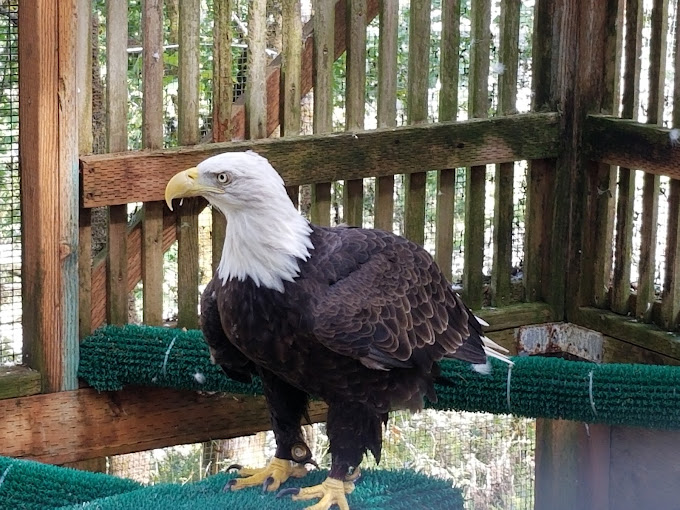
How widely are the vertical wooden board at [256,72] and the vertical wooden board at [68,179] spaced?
25.4 inches

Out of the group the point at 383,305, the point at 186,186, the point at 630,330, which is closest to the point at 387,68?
the point at 630,330

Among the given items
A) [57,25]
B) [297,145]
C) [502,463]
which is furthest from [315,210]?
[502,463]

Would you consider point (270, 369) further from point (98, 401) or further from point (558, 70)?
point (558, 70)

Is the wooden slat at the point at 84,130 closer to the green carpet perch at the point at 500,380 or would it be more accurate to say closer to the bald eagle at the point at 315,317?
the green carpet perch at the point at 500,380

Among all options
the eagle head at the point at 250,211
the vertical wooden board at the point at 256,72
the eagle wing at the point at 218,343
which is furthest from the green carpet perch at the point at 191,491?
the vertical wooden board at the point at 256,72

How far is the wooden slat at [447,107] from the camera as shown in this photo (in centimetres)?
470

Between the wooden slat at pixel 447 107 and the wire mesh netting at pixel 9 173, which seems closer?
the wire mesh netting at pixel 9 173

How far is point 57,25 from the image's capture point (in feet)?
12.9

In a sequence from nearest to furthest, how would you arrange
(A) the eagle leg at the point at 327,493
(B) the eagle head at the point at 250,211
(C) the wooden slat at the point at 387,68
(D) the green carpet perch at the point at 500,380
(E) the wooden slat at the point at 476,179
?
(B) the eagle head at the point at 250,211, (A) the eagle leg at the point at 327,493, (D) the green carpet perch at the point at 500,380, (C) the wooden slat at the point at 387,68, (E) the wooden slat at the point at 476,179

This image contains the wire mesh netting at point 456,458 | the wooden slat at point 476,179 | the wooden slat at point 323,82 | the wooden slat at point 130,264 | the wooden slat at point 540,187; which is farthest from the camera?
the wire mesh netting at point 456,458

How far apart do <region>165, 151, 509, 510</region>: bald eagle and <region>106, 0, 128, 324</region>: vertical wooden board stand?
0.92m

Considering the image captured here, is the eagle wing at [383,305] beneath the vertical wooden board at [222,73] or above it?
beneath

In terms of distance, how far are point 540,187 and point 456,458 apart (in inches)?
59.4

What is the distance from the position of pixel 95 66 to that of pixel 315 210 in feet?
3.37
